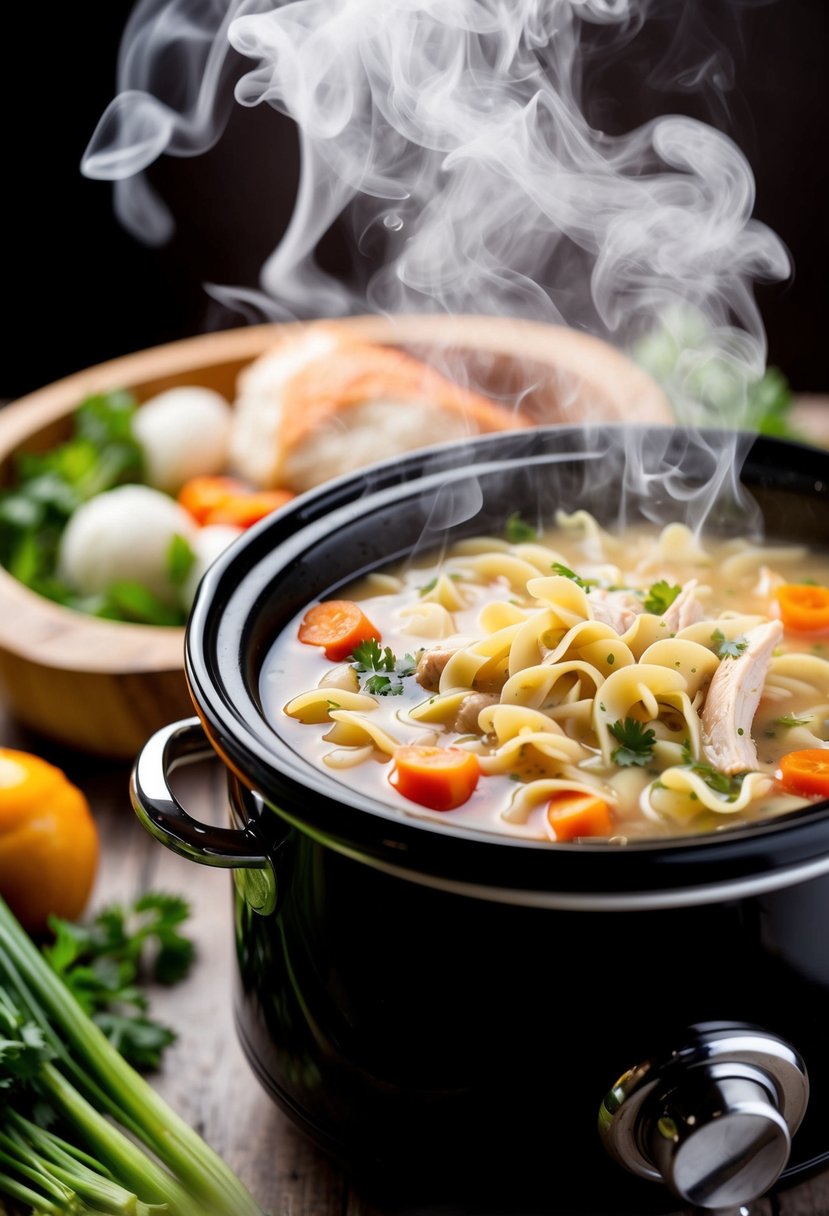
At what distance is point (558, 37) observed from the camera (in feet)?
13.4

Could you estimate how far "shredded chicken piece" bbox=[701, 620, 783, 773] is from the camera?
7.35 feet

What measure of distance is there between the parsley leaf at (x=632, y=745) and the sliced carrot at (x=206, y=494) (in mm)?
2592

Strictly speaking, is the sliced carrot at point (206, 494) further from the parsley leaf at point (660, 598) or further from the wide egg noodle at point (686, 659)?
the wide egg noodle at point (686, 659)

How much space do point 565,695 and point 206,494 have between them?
2.55 m

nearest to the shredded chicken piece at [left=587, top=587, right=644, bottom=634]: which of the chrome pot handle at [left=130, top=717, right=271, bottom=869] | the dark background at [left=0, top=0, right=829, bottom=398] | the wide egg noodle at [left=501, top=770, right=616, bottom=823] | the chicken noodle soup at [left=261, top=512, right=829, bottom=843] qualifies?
the chicken noodle soup at [left=261, top=512, right=829, bottom=843]

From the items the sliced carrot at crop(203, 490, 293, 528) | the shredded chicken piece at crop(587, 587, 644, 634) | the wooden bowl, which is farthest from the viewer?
the sliced carrot at crop(203, 490, 293, 528)

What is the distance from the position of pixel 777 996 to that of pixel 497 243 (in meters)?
2.51

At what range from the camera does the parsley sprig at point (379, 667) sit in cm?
251

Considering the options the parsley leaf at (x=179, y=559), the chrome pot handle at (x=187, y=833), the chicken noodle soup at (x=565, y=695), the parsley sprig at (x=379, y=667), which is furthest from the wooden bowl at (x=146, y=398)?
the chrome pot handle at (x=187, y=833)

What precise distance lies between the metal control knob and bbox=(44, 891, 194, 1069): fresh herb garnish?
1172 mm

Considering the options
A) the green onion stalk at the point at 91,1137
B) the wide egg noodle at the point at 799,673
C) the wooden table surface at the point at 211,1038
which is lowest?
the wooden table surface at the point at 211,1038

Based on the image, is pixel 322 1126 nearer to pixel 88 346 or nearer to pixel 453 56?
pixel 453 56

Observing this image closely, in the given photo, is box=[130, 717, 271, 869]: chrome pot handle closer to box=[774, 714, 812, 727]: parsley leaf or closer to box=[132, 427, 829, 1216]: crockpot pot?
box=[132, 427, 829, 1216]: crockpot pot

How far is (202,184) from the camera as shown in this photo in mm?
6738
